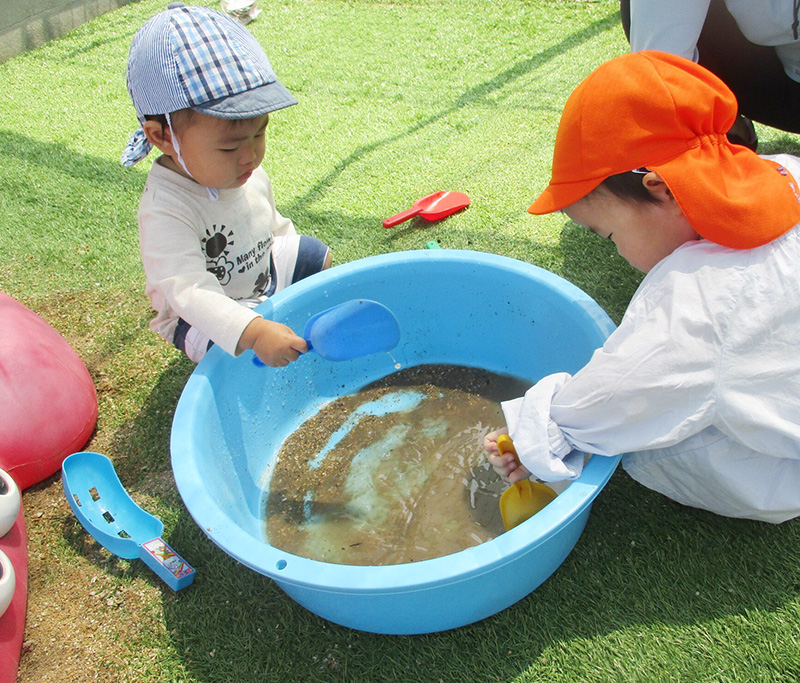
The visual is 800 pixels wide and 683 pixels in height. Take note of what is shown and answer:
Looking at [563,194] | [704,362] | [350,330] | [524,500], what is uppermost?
[563,194]

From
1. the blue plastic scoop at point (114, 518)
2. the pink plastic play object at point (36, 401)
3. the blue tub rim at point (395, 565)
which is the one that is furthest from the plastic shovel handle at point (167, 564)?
the pink plastic play object at point (36, 401)

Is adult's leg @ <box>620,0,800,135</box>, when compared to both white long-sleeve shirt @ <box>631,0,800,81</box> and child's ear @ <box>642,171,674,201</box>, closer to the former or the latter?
white long-sleeve shirt @ <box>631,0,800,81</box>

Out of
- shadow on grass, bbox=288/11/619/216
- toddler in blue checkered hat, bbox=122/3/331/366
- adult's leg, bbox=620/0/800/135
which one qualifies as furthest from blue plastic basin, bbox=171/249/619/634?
adult's leg, bbox=620/0/800/135

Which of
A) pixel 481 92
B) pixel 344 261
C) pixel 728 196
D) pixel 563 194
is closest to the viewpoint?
pixel 728 196

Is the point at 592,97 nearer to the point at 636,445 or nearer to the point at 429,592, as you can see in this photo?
the point at 636,445

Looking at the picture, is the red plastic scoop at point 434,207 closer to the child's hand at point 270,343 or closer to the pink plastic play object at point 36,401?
the child's hand at point 270,343

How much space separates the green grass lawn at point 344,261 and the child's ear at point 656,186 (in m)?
0.56

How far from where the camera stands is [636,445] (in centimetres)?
95

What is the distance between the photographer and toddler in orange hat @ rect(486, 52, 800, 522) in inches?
34.5

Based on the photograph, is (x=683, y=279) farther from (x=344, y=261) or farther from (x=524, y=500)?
(x=344, y=261)

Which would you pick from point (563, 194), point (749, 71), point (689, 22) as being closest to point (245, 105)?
point (563, 194)

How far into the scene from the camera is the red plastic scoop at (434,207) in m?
1.96

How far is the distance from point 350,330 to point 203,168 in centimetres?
41

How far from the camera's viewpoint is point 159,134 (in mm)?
1258
